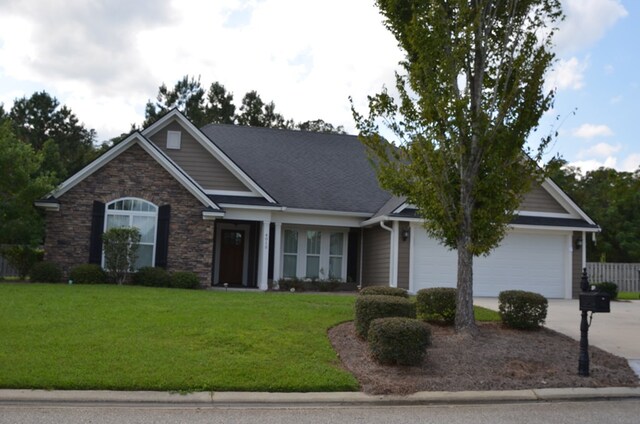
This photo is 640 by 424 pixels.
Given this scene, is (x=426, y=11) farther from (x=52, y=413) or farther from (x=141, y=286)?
(x=141, y=286)

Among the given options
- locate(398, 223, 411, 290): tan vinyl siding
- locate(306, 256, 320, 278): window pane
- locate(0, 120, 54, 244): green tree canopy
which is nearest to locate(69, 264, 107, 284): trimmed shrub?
locate(0, 120, 54, 244): green tree canopy

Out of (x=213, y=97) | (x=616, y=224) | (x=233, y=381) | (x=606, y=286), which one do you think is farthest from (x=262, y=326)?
(x=213, y=97)

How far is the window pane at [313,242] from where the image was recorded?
21844 millimetres

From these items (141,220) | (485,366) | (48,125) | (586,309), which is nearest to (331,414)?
(485,366)

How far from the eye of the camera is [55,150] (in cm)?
3656

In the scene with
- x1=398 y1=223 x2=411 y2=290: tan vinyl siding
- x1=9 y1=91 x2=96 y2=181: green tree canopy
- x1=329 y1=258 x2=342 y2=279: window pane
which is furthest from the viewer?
x1=9 y1=91 x2=96 y2=181: green tree canopy

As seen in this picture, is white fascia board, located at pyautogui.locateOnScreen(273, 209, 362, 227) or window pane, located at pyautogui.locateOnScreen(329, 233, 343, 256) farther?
window pane, located at pyautogui.locateOnScreen(329, 233, 343, 256)

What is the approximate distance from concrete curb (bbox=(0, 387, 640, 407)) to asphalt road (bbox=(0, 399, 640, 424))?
105mm

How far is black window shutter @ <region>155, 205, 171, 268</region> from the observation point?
18.2 metres

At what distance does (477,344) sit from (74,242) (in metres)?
12.5

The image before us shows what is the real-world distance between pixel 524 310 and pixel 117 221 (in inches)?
473

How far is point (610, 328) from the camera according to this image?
12812 millimetres

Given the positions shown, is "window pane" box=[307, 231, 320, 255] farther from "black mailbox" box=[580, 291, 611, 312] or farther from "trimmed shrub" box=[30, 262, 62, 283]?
"black mailbox" box=[580, 291, 611, 312]

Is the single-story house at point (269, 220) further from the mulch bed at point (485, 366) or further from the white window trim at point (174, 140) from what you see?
the mulch bed at point (485, 366)
